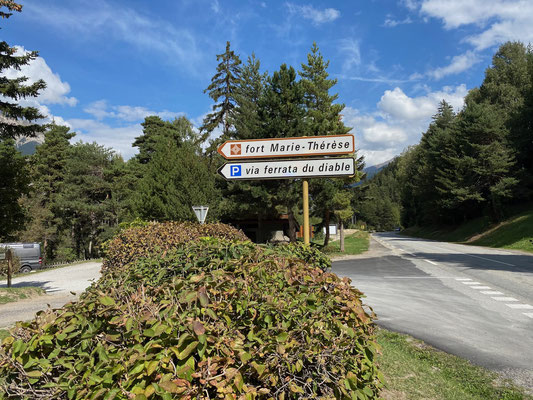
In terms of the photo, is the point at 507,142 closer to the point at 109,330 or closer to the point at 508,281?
the point at 508,281

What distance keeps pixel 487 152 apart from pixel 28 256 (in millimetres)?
43689

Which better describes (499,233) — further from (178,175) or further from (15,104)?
(15,104)

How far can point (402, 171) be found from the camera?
77250 mm

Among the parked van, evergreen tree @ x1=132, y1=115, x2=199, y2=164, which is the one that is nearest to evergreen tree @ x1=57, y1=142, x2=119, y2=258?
evergreen tree @ x1=132, y1=115, x2=199, y2=164

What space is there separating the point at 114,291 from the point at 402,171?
81.7 m

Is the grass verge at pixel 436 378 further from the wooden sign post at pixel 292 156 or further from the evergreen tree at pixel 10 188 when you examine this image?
the evergreen tree at pixel 10 188

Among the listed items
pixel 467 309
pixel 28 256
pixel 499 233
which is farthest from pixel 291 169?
pixel 499 233

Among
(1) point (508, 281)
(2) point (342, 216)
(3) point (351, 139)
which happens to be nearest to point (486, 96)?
(2) point (342, 216)

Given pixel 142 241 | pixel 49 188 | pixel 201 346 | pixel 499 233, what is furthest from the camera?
pixel 49 188

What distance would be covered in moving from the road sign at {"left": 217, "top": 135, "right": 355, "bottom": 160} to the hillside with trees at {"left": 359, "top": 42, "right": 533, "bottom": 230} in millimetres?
24969

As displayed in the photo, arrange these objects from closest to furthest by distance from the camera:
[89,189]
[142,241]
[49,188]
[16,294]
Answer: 1. [142,241]
2. [16,294]
3. [89,189]
4. [49,188]

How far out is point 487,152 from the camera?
37.0 meters

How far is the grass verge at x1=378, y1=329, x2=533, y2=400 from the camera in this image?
361 cm

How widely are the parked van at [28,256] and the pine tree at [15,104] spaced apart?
16054 mm
